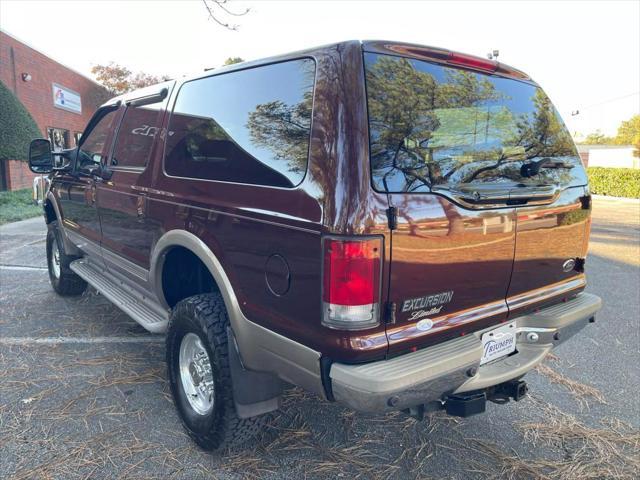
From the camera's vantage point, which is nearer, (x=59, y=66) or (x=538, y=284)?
(x=538, y=284)

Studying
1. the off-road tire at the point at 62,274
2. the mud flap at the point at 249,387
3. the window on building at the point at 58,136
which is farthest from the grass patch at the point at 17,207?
the mud flap at the point at 249,387

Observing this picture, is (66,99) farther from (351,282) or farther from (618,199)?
(618,199)

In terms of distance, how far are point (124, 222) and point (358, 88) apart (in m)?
2.27

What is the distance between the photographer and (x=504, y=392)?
253 cm

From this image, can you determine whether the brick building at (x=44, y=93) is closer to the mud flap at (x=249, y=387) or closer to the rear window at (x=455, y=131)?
the mud flap at (x=249, y=387)

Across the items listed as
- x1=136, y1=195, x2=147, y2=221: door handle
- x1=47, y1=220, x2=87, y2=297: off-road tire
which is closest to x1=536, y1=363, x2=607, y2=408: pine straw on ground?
x1=136, y1=195, x2=147, y2=221: door handle

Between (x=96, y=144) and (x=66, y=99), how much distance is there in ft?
62.2

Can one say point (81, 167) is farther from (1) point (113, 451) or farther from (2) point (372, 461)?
(2) point (372, 461)

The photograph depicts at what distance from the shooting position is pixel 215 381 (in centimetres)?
241

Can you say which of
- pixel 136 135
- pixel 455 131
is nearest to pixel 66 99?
pixel 136 135

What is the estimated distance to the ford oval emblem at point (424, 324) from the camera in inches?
80.3

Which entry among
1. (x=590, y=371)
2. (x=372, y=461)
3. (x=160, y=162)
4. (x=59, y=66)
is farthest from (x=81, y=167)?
(x=59, y=66)

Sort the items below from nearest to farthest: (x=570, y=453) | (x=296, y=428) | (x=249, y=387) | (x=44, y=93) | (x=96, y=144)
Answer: (x=249, y=387) < (x=570, y=453) < (x=296, y=428) < (x=96, y=144) < (x=44, y=93)

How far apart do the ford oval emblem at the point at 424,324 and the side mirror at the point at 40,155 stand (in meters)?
3.82
